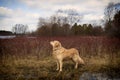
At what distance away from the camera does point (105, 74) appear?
421 cm

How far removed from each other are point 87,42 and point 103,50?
0.66 metres

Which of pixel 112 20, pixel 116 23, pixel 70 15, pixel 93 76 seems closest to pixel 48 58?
pixel 70 15

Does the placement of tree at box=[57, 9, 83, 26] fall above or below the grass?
above

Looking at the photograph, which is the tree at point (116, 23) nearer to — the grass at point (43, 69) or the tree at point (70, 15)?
the grass at point (43, 69)

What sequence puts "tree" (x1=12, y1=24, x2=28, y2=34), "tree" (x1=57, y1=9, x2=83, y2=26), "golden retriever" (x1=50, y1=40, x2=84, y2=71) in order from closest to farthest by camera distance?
"golden retriever" (x1=50, y1=40, x2=84, y2=71) < "tree" (x1=12, y1=24, x2=28, y2=34) < "tree" (x1=57, y1=9, x2=83, y2=26)

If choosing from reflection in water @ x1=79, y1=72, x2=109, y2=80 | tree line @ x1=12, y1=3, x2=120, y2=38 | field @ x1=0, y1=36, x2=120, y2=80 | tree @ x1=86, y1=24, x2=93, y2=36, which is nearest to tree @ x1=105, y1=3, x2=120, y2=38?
tree line @ x1=12, y1=3, x2=120, y2=38

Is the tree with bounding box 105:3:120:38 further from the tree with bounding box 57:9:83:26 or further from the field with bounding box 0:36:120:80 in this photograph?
the tree with bounding box 57:9:83:26

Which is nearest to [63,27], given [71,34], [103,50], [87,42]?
[71,34]

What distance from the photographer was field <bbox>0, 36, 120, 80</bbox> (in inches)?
160

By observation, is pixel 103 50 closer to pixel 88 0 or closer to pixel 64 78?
pixel 88 0

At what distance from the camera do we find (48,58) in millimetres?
5574

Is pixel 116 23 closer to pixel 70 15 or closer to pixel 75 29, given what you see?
pixel 75 29

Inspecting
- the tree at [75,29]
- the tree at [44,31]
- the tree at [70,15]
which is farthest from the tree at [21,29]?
the tree at [75,29]

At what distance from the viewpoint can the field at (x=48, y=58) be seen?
160 inches
